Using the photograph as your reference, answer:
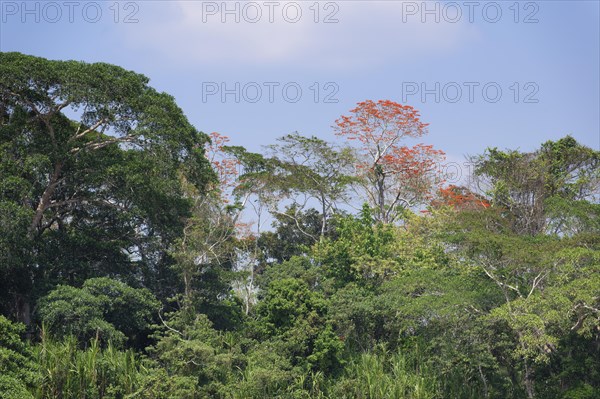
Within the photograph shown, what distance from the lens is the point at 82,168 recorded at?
19344 mm

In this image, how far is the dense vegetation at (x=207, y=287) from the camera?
16922mm

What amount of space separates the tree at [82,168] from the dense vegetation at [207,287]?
42mm

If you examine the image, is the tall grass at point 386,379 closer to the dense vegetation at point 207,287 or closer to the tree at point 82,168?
the dense vegetation at point 207,287

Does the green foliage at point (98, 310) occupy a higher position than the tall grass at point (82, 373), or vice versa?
the green foliage at point (98, 310)

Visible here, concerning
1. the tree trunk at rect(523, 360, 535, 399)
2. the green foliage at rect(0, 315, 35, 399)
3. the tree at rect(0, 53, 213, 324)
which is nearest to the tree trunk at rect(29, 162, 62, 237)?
the tree at rect(0, 53, 213, 324)

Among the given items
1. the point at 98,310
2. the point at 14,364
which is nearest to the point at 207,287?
the point at 98,310

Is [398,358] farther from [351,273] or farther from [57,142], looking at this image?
[57,142]

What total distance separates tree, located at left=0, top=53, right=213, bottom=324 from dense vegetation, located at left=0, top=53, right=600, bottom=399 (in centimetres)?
4

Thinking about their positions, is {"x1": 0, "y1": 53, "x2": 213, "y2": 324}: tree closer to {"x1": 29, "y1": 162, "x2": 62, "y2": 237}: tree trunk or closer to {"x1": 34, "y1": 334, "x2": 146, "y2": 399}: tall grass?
{"x1": 29, "y1": 162, "x2": 62, "y2": 237}: tree trunk

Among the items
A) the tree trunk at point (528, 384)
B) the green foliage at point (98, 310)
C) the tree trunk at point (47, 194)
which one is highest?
the tree trunk at point (47, 194)

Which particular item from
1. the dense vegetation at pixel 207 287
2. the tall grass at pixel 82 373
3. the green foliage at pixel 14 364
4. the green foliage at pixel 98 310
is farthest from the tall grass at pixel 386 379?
the green foliage at pixel 14 364

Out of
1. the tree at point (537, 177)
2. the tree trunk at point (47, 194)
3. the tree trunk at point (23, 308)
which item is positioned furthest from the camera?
the tree at point (537, 177)

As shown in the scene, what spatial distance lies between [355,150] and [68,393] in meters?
13.9

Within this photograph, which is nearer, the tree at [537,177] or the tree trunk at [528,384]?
the tree trunk at [528,384]
